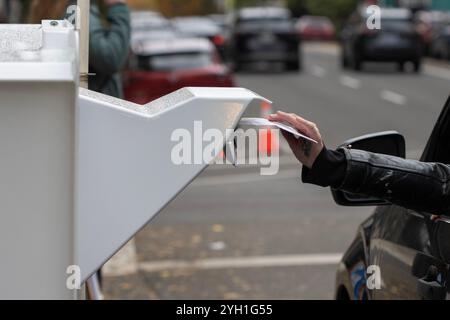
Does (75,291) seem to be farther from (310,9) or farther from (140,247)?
(310,9)

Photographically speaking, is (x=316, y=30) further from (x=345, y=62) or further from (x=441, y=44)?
(x=345, y=62)

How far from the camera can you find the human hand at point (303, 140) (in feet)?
8.37

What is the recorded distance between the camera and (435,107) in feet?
72.8

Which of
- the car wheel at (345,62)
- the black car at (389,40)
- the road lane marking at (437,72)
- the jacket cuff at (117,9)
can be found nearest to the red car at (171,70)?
the jacket cuff at (117,9)

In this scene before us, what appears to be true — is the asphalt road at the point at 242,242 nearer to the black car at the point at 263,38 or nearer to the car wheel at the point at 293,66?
the black car at the point at 263,38

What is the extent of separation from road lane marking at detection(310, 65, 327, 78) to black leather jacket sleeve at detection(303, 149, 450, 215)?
2880 centimetres

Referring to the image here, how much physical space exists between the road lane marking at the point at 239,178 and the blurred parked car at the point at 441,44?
80.0ft

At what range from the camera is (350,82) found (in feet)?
94.2

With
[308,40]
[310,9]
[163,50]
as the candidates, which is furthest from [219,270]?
[310,9]

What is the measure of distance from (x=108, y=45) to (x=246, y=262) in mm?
2755

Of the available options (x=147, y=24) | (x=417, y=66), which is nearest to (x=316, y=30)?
(x=417, y=66)

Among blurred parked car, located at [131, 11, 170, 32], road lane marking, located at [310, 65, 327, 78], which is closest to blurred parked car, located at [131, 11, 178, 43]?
blurred parked car, located at [131, 11, 170, 32]

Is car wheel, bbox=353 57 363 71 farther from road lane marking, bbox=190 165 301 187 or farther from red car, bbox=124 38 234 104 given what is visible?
road lane marking, bbox=190 165 301 187
